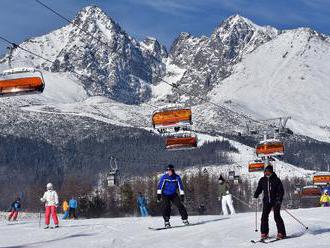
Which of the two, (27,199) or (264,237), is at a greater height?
(27,199)

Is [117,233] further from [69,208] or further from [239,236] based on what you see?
[69,208]

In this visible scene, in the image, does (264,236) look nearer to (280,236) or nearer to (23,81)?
(280,236)

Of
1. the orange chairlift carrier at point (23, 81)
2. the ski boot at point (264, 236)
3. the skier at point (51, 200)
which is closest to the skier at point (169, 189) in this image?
the ski boot at point (264, 236)

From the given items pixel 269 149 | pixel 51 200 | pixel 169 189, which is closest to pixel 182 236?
pixel 169 189

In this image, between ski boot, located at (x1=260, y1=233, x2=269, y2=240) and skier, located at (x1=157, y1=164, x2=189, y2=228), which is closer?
ski boot, located at (x1=260, y1=233, x2=269, y2=240)

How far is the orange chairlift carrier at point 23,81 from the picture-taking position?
78.7 ft

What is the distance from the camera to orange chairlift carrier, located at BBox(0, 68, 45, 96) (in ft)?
78.7

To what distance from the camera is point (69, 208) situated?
46.8 meters

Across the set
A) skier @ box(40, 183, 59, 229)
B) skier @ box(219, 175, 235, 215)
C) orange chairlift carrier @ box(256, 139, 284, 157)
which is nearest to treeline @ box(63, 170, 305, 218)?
orange chairlift carrier @ box(256, 139, 284, 157)

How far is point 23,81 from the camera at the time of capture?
24219mm

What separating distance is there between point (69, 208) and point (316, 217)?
89.7ft

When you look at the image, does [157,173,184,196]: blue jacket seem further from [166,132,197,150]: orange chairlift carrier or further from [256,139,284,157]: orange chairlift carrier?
A: [256,139,284,157]: orange chairlift carrier

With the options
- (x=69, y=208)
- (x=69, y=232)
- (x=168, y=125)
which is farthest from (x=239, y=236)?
(x=69, y=208)

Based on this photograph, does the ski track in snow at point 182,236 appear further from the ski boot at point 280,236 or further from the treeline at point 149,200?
the treeline at point 149,200
